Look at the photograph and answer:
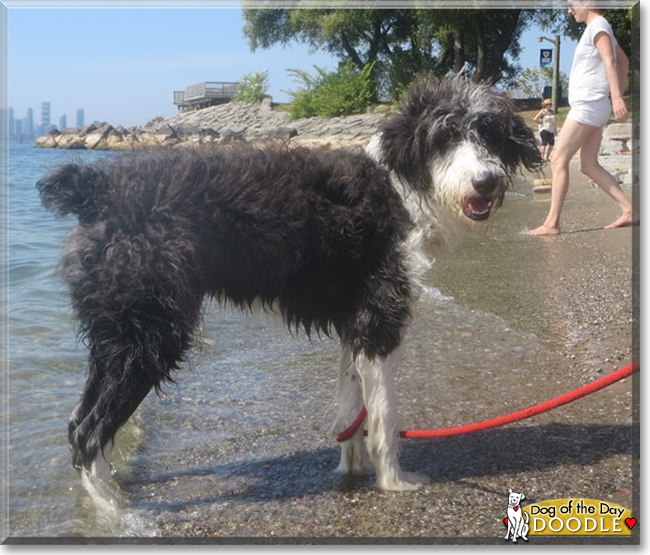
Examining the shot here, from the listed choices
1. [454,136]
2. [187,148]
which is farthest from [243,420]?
[454,136]

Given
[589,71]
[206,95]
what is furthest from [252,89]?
[589,71]

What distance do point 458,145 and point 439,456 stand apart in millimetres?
1616

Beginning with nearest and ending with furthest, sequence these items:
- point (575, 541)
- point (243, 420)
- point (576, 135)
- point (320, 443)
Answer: point (575, 541)
point (320, 443)
point (243, 420)
point (576, 135)

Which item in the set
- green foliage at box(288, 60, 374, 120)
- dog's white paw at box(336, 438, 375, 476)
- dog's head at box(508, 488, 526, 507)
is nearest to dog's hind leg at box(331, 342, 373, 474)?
dog's white paw at box(336, 438, 375, 476)

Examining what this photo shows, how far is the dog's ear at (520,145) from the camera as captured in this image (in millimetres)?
3500

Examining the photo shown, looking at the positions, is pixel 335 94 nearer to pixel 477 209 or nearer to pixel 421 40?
pixel 421 40

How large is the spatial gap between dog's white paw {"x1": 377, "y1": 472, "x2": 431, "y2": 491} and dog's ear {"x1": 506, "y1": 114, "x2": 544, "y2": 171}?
161cm

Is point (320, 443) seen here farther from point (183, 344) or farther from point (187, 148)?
point (187, 148)

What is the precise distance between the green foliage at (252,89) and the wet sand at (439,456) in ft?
90.9

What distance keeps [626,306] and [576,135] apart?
259 cm

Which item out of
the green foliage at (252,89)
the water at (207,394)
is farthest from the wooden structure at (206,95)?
the water at (207,394)

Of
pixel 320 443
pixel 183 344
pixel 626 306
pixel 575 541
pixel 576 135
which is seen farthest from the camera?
pixel 576 135

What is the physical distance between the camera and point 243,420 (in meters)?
4.25

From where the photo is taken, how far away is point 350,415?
3736 mm
